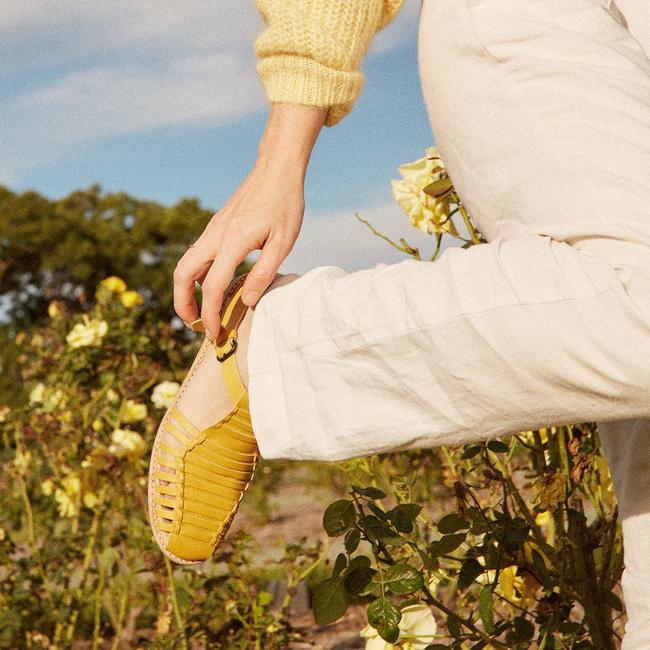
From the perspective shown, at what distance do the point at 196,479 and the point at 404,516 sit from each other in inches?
12.5

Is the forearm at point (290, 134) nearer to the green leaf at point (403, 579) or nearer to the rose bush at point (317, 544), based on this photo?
the rose bush at point (317, 544)

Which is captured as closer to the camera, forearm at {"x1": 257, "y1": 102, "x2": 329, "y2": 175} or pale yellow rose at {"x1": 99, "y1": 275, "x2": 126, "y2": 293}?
forearm at {"x1": 257, "y1": 102, "x2": 329, "y2": 175}

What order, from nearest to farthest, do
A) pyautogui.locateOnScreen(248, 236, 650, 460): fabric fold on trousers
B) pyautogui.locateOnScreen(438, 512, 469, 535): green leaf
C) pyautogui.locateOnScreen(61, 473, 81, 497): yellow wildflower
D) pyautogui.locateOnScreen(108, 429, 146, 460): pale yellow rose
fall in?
pyautogui.locateOnScreen(248, 236, 650, 460): fabric fold on trousers, pyautogui.locateOnScreen(438, 512, 469, 535): green leaf, pyautogui.locateOnScreen(108, 429, 146, 460): pale yellow rose, pyautogui.locateOnScreen(61, 473, 81, 497): yellow wildflower

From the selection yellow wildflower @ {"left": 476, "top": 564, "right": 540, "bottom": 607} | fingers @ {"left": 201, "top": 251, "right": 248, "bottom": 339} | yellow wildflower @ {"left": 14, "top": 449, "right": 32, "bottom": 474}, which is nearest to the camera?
fingers @ {"left": 201, "top": 251, "right": 248, "bottom": 339}

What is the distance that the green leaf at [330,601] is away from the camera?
4.83ft

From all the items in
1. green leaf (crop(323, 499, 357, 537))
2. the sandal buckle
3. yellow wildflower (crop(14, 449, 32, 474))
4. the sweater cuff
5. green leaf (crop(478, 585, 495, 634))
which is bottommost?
green leaf (crop(478, 585, 495, 634))

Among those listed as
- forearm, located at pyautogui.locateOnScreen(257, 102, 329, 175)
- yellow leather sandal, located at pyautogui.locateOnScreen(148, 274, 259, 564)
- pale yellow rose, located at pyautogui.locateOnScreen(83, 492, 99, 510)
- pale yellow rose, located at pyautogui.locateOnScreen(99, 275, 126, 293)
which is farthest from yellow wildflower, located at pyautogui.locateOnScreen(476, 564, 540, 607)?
pale yellow rose, located at pyautogui.locateOnScreen(99, 275, 126, 293)

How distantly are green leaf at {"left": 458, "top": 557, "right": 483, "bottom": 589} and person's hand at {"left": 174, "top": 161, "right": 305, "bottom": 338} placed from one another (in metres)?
0.56

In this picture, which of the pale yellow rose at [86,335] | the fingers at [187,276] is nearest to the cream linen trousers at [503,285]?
the fingers at [187,276]

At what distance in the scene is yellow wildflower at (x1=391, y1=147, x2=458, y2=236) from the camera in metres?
1.91

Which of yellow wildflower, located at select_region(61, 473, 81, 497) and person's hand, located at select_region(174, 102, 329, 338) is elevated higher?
person's hand, located at select_region(174, 102, 329, 338)

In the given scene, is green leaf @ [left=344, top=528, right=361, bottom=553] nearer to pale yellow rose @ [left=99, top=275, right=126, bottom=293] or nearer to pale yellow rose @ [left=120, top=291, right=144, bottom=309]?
pale yellow rose @ [left=120, top=291, right=144, bottom=309]

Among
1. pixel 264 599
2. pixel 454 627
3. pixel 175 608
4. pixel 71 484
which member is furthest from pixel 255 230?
pixel 71 484

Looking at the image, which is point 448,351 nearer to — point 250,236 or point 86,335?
point 250,236
